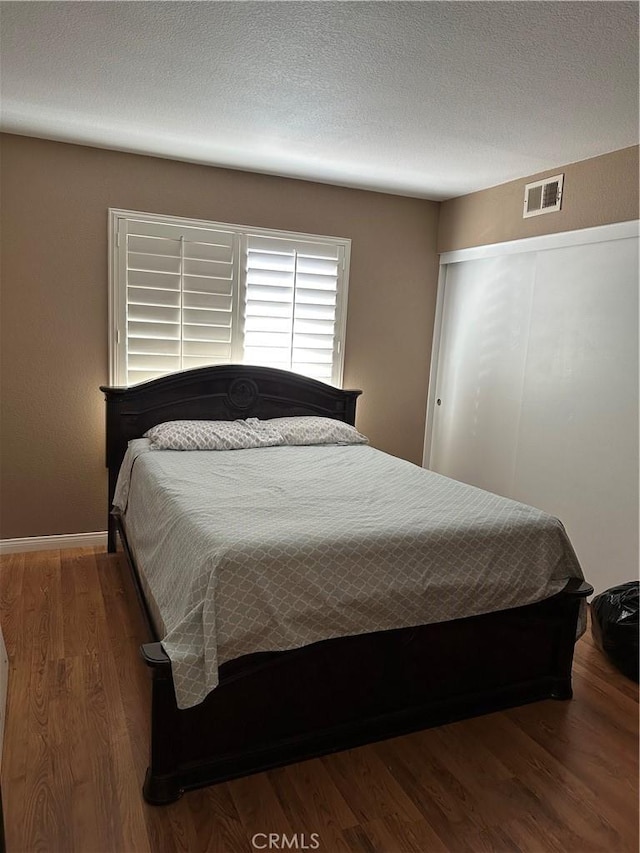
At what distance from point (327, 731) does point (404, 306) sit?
3143 mm

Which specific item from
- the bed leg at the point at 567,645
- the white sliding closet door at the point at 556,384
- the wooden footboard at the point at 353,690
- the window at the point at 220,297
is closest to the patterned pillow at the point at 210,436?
the window at the point at 220,297

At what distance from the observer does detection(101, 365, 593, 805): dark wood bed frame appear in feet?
6.05

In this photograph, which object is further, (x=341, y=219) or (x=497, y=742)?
(x=341, y=219)

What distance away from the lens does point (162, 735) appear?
5.87 ft

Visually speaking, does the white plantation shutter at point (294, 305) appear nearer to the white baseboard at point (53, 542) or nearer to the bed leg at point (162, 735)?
the white baseboard at point (53, 542)

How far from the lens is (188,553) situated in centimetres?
204

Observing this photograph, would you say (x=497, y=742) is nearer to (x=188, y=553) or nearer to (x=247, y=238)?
(x=188, y=553)

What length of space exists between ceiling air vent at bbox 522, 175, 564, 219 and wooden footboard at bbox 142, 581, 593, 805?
2208mm

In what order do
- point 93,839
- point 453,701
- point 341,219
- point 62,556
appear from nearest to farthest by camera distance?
1. point 93,839
2. point 453,701
3. point 62,556
4. point 341,219

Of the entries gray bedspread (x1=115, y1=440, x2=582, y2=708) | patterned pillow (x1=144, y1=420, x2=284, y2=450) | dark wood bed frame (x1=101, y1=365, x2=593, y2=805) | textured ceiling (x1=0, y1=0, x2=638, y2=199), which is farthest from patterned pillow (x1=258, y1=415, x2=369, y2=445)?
textured ceiling (x1=0, y1=0, x2=638, y2=199)

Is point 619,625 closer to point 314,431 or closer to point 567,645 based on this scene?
point 567,645

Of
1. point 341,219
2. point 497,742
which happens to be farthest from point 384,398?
point 497,742

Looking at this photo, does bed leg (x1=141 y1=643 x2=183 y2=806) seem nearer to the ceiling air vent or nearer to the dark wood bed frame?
the dark wood bed frame

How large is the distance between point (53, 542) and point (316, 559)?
7.78ft
